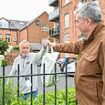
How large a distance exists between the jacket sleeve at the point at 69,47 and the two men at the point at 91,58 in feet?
2.42

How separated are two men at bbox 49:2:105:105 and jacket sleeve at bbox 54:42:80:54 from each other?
737 millimetres

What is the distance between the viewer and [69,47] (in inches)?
151

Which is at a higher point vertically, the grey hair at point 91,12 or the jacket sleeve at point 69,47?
the grey hair at point 91,12

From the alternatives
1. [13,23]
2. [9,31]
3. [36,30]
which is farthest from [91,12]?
[13,23]

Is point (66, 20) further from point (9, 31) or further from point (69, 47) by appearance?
point (69, 47)

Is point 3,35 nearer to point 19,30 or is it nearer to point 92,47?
point 19,30

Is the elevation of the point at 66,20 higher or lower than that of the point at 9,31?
lower

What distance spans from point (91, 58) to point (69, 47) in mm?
967

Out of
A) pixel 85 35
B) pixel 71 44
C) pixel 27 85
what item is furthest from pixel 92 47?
pixel 27 85

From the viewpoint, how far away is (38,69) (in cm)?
507

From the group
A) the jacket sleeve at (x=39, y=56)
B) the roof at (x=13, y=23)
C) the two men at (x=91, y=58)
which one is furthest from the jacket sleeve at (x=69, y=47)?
the roof at (x=13, y=23)

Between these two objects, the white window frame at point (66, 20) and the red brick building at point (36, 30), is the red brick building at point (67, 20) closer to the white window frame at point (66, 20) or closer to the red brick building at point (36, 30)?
the white window frame at point (66, 20)

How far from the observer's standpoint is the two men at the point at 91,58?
2.86 metres

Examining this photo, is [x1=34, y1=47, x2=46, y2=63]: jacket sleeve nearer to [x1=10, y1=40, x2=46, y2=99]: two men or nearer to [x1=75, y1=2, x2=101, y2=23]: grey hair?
[x1=10, y1=40, x2=46, y2=99]: two men
